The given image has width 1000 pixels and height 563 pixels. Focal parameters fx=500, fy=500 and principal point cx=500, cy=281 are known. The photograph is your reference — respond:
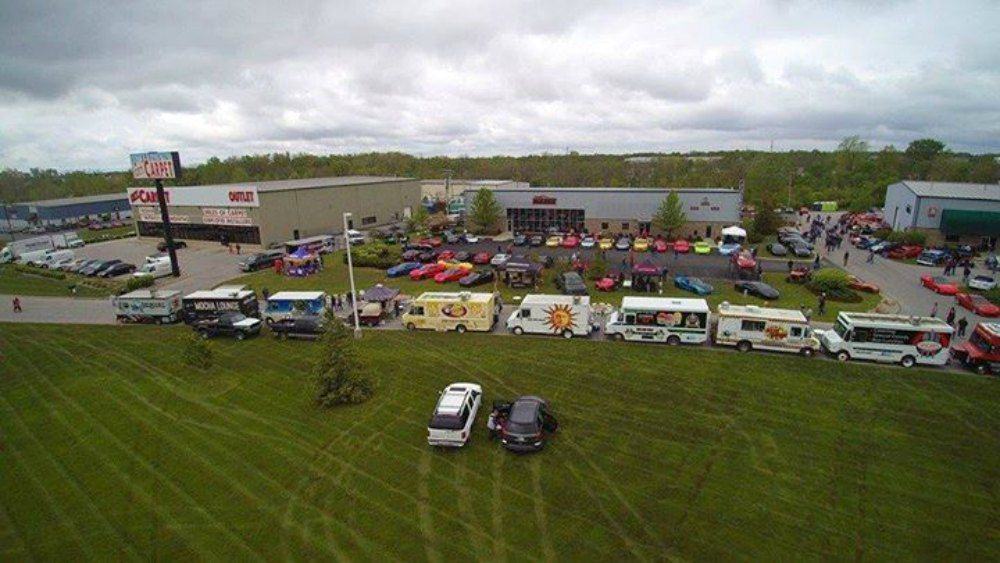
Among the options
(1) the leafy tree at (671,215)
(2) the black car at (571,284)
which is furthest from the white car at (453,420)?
(1) the leafy tree at (671,215)

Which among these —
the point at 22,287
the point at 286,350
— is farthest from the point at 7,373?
the point at 22,287

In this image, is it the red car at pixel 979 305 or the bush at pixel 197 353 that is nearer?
the bush at pixel 197 353

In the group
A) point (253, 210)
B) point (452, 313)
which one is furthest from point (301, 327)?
point (253, 210)

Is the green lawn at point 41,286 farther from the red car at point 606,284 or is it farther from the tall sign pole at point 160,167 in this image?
the red car at point 606,284

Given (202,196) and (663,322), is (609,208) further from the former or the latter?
(202,196)

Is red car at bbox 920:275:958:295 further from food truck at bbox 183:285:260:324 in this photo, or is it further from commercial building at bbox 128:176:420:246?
commercial building at bbox 128:176:420:246

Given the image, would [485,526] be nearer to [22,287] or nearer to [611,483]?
[611,483]
